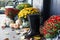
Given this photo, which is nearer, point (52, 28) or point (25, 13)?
point (52, 28)

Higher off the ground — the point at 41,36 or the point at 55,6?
the point at 55,6

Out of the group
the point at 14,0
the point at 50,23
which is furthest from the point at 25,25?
the point at 14,0

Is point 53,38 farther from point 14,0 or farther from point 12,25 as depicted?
point 14,0

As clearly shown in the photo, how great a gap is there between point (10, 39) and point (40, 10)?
3.04 ft

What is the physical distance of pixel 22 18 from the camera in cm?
301

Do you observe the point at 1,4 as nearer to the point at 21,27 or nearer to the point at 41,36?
the point at 21,27

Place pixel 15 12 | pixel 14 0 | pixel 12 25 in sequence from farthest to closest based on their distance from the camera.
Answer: pixel 14 0
pixel 15 12
pixel 12 25

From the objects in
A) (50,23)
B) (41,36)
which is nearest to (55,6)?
(41,36)

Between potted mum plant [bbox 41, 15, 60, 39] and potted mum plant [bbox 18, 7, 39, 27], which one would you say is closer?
potted mum plant [bbox 41, 15, 60, 39]

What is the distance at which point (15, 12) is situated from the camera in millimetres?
3514

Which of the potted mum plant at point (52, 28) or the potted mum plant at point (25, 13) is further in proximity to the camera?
the potted mum plant at point (25, 13)

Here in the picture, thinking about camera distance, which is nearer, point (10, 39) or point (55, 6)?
point (10, 39)

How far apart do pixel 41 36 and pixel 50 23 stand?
380 millimetres

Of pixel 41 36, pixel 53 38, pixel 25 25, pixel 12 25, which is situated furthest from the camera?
pixel 12 25
